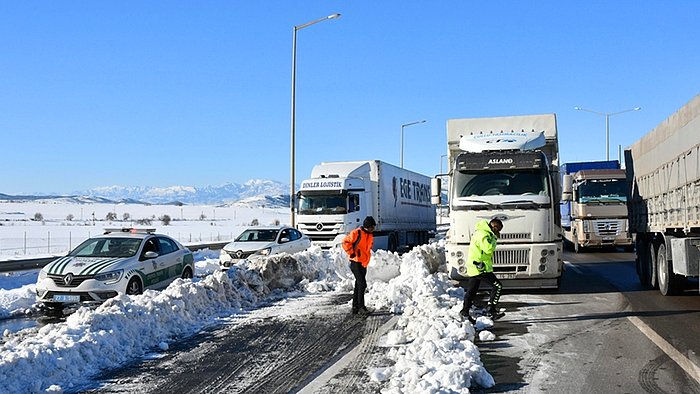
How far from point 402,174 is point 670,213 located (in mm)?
19800

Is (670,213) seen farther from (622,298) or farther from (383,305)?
(383,305)

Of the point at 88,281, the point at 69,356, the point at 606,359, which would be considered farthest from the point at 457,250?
the point at 69,356

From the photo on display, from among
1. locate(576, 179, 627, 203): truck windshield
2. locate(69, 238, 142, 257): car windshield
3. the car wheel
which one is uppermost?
locate(576, 179, 627, 203): truck windshield

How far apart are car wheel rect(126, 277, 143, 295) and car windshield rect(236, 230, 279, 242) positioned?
882 cm

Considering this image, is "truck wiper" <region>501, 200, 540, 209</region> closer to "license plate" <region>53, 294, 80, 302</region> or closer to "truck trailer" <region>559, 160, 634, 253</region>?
"license plate" <region>53, 294, 80, 302</region>

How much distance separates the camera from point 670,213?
1223 centimetres

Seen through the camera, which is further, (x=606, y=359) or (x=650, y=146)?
(x=650, y=146)

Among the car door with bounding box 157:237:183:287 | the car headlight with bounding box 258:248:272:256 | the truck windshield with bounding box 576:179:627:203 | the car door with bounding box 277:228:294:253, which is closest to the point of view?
the car door with bounding box 157:237:183:287

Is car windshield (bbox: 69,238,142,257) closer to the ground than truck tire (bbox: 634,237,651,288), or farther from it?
farther from it

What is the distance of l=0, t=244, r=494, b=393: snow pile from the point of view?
6668 mm

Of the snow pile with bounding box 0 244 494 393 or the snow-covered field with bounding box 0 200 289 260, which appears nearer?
the snow pile with bounding box 0 244 494 393

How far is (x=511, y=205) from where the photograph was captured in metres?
13.5

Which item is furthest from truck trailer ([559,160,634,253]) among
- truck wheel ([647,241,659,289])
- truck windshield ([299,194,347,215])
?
truck wheel ([647,241,659,289])

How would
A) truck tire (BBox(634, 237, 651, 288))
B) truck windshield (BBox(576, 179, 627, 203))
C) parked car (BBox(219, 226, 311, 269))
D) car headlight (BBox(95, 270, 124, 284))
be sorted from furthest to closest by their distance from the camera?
truck windshield (BBox(576, 179, 627, 203))
parked car (BBox(219, 226, 311, 269))
truck tire (BBox(634, 237, 651, 288))
car headlight (BBox(95, 270, 124, 284))
